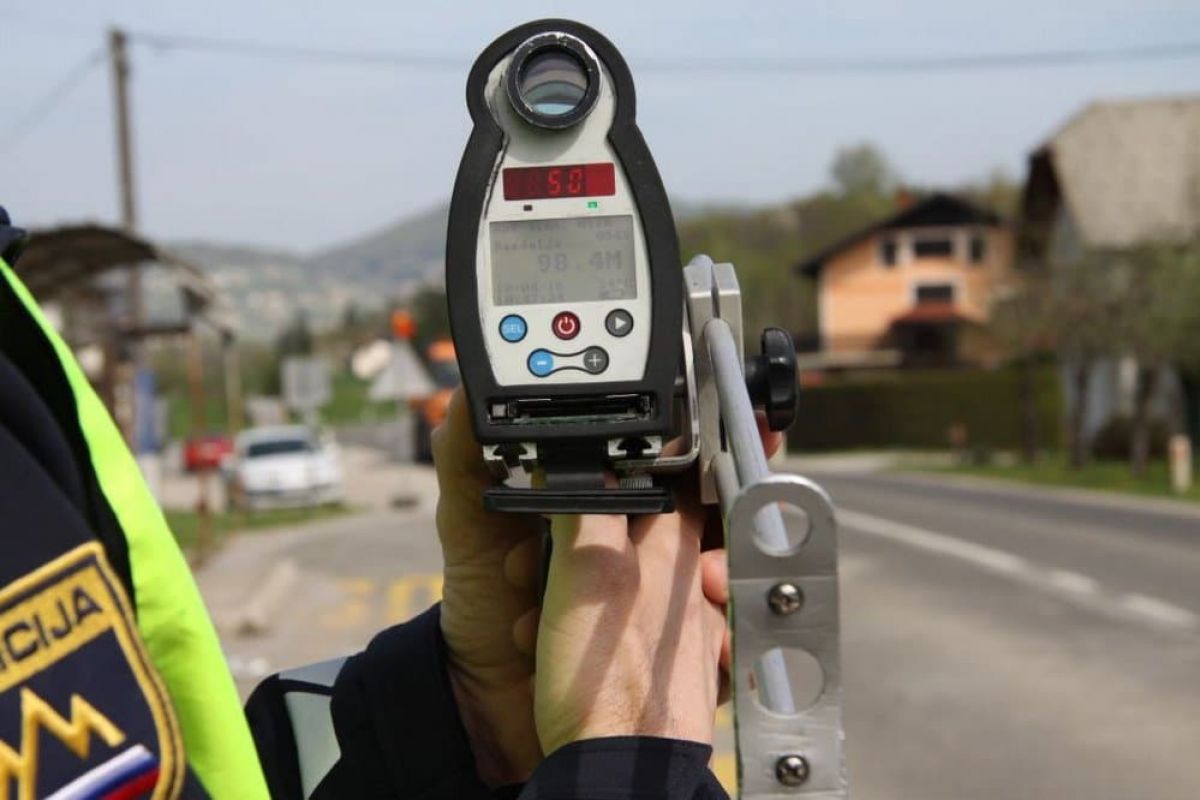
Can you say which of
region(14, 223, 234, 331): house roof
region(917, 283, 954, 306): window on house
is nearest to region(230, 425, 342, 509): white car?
region(14, 223, 234, 331): house roof

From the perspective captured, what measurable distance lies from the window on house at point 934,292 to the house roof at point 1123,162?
65.2 feet

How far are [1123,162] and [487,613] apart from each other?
4559 centimetres

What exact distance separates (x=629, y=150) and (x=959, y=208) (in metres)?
65.2

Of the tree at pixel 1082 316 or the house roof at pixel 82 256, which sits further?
the tree at pixel 1082 316

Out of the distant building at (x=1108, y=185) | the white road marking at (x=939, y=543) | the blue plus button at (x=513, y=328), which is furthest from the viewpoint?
the distant building at (x=1108, y=185)

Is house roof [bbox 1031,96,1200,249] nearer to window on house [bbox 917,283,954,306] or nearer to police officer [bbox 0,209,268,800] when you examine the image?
window on house [bbox 917,283,954,306]

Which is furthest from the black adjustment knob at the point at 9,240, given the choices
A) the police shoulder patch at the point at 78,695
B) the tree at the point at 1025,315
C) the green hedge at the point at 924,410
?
the green hedge at the point at 924,410

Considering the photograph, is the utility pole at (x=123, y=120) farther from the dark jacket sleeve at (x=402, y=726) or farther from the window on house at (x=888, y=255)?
the window on house at (x=888, y=255)

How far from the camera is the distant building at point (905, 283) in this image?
213ft

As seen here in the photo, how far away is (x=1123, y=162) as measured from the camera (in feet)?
147

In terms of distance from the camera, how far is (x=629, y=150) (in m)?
1.11

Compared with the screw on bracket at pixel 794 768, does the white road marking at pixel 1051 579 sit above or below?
below

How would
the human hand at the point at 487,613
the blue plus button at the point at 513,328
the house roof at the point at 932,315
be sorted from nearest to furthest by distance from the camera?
the blue plus button at the point at 513,328 → the human hand at the point at 487,613 → the house roof at the point at 932,315

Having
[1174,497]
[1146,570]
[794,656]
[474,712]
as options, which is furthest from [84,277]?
[1174,497]
